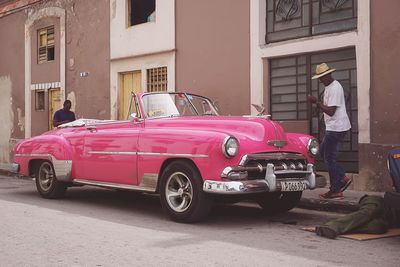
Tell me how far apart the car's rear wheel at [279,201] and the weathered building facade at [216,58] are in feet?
7.83

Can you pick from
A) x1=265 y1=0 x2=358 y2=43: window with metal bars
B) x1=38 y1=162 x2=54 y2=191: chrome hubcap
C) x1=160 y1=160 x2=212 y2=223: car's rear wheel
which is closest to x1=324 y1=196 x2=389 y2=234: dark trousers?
x1=160 y1=160 x2=212 y2=223: car's rear wheel

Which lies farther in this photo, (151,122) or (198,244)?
(151,122)

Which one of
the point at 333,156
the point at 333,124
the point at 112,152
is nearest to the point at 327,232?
the point at 333,156

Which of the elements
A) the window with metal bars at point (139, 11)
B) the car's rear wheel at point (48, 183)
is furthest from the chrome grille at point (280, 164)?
the window with metal bars at point (139, 11)

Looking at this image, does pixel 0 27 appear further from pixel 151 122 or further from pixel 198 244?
pixel 198 244

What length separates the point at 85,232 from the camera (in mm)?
5793

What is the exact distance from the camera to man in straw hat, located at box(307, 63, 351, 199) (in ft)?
25.6

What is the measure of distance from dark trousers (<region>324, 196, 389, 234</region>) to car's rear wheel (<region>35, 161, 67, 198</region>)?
183 inches

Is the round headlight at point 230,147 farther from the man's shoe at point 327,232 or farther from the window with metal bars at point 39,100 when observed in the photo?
the window with metal bars at point 39,100

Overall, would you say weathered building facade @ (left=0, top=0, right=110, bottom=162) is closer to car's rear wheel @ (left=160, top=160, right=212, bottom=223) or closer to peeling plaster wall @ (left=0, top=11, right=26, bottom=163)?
peeling plaster wall @ (left=0, top=11, right=26, bottom=163)

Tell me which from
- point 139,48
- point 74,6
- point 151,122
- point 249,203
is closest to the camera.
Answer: point 151,122

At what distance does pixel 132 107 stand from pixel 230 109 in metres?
4.15

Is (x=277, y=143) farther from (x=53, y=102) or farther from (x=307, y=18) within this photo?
(x=53, y=102)

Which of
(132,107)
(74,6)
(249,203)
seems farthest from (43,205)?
(74,6)
